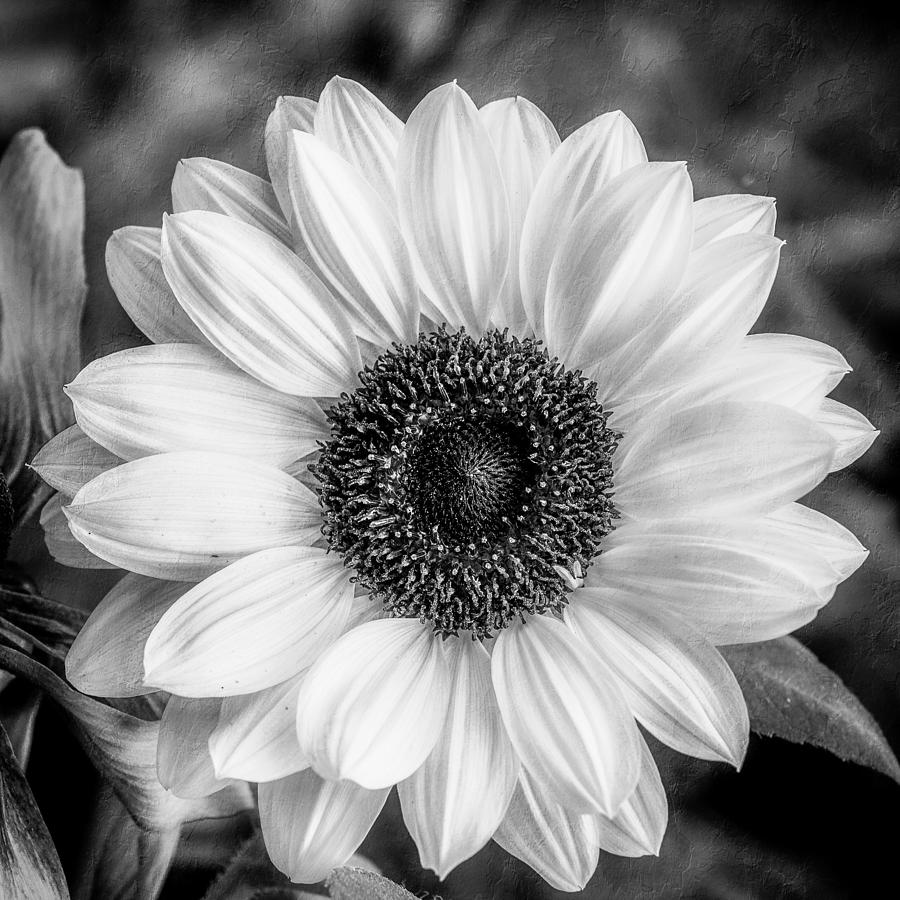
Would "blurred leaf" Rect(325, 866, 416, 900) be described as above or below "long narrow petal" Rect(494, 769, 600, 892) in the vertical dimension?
below

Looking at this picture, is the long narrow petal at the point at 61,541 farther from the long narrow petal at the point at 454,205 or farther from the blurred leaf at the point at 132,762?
the long narrow petal at the point at 454,205

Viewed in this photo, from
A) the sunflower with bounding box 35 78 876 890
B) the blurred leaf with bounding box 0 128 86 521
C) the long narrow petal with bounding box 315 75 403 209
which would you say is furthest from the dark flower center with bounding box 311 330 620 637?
the blurred leaf with bounding box 0 128 86 521

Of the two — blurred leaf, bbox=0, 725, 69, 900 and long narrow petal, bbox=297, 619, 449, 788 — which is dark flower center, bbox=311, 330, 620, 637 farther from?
blurred leaf, bbox=0, 725, 69, 900

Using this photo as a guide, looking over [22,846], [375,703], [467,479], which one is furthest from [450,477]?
[22,846]

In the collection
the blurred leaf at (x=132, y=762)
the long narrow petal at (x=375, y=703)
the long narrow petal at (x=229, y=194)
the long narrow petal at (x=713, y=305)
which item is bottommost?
the blurred leaf at (x=132, y=762)

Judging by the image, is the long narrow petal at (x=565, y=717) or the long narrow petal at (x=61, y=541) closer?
the long narrow petal at (x=565, y=717)

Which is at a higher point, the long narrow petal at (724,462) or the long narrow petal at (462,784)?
the long narrow petal at (724,462)

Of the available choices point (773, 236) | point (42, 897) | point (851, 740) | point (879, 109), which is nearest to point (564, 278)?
point (773, 236)

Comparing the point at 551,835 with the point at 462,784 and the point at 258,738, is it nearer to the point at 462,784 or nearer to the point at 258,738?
the point at 462,784

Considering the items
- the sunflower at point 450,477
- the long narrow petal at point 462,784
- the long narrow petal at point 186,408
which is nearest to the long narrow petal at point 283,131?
the sunflower at point 450,477
